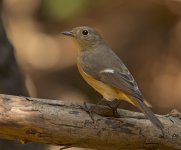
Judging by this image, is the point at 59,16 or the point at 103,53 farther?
the point at 59,16

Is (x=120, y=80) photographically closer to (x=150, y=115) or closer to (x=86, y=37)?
(x=150, y=115)

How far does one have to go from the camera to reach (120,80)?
5230 mm

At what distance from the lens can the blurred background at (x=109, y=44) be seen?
1030 cm

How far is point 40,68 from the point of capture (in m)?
10.5

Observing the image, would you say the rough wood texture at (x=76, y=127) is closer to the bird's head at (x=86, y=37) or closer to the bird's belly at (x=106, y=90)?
the bird's belly at (x=106, y=90)

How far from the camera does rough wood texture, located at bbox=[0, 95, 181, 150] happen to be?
184 inches

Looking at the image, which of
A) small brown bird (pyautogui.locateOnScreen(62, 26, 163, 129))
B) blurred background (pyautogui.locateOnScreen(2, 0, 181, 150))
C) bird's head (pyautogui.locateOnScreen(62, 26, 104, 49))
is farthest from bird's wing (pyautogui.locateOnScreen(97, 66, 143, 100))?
blurred background (pyautogui.locateOnScreen(2, 0, 181, 150))

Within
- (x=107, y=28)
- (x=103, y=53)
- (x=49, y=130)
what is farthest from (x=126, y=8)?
(x=49, y=130)

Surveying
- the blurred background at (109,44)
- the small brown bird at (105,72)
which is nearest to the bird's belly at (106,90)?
the small brown bird at (105,72)

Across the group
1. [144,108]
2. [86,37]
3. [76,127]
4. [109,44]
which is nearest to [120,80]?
[144,108]

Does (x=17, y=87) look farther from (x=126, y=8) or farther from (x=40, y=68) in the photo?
(x=126, y=8)

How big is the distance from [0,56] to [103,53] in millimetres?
1664

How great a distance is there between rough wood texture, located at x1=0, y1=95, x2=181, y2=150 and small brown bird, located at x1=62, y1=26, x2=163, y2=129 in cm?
18

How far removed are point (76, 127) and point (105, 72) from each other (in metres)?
0.72
